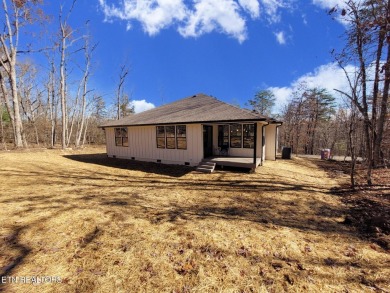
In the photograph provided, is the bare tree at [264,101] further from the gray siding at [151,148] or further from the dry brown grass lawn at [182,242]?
the dry brown grass lawn at [182,242]

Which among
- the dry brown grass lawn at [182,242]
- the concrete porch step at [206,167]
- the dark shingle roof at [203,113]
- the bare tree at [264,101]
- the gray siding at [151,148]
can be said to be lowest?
the dry brown grass lawn at [182,242]

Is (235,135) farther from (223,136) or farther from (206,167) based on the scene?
Answer: (206,167)

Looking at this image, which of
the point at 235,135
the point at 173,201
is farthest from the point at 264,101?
the point at 173,201

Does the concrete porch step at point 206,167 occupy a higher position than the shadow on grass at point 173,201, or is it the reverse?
the concrete porch step at point 206,167

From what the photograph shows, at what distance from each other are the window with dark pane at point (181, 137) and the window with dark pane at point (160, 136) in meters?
1.01

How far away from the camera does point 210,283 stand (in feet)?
8.34

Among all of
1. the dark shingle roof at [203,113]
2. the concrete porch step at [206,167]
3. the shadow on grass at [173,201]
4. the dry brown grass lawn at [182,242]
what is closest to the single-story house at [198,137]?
the dark shingle roof at [203,113]

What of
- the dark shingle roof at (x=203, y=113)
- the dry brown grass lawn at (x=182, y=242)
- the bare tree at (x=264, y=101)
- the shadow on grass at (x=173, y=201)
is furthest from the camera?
the bare tree at (x=264, y=101)

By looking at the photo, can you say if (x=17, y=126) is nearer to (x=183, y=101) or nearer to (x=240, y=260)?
(x=183, y=101)

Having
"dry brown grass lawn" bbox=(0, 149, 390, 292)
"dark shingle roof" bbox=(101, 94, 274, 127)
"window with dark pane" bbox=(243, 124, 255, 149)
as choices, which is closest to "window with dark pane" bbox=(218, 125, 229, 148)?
"window with dark pane" bbox=(243, 124, 255, 149)

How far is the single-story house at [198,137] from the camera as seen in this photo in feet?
32.4

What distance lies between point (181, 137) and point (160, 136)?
1.49m

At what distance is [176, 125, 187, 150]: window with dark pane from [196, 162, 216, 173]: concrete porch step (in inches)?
62.7

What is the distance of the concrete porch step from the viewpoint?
9.15 meters
